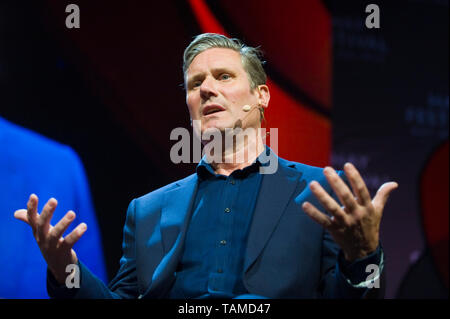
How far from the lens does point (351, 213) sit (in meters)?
1.24

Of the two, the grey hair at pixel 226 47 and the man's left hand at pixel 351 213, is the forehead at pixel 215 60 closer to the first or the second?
the grey hair at pixel 226 47

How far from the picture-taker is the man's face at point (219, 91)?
6.07ft

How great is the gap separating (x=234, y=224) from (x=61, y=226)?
21.9 inches

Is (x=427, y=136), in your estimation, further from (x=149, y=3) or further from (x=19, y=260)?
(x=19, y=260)

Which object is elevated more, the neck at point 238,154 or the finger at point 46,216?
the neck at point 238,154

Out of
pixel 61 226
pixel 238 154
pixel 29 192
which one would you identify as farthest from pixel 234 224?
pixel 29 192

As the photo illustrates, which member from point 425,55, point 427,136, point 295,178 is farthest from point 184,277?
point 425,55

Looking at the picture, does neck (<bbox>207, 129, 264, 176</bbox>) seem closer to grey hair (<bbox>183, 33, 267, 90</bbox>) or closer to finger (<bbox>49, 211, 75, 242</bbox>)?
grey hair (<bbox>183, 33, 267, 90</bbox>)

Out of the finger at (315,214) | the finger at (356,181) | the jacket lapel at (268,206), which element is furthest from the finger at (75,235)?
the finger at (356,181)

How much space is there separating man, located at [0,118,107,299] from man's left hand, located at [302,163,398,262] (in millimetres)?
1321

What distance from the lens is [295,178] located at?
5.65 ft

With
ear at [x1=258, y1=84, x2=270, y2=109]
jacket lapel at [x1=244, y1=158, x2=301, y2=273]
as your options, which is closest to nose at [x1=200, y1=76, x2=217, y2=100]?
ear at [x1=258, y1=84, x2=270, y2=109]

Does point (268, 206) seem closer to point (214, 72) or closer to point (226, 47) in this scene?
point (214, 72)

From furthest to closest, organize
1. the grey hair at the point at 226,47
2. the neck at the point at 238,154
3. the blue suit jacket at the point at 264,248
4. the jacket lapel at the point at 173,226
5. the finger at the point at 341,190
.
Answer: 1. the grey hair at the point at 226,47
2. the neck at the point at 238,154
3. the jacket lapel at the point at 173,226
4. the blue suit jacket at the point at 264,248
5. the finger at the point at 341,190
